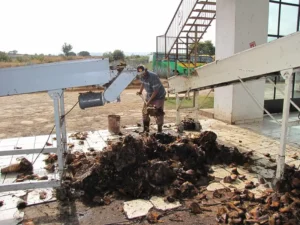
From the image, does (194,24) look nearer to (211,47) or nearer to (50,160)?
(50,160)

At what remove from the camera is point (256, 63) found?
349 cm

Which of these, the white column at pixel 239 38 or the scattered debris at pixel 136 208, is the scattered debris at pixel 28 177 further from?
the white column at pixel 239 38

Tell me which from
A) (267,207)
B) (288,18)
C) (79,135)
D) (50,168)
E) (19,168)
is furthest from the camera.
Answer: (288,18)

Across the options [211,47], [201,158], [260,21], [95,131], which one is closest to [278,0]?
[260,21]

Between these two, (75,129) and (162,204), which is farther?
(75,129)

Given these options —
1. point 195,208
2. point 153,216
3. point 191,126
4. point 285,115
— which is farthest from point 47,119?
point 285,115

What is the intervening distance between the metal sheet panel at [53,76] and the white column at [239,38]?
464cm

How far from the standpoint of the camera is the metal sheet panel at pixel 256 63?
9.95 feet

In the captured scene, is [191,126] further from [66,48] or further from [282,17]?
[66,48]

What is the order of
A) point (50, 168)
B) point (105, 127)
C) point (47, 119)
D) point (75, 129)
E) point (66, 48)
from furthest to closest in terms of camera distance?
point (66, 48) → point (47, 119) → point (105, 127) → point (75, 129) → point (50, 168)

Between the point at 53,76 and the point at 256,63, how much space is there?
8.71ft

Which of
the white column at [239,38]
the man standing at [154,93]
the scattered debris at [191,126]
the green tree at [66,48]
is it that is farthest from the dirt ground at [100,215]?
the green tree at [66,48]

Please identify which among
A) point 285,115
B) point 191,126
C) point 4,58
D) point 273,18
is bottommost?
point 191,126

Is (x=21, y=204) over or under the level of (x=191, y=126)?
under
